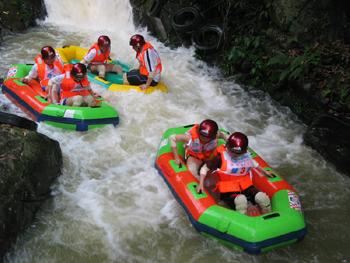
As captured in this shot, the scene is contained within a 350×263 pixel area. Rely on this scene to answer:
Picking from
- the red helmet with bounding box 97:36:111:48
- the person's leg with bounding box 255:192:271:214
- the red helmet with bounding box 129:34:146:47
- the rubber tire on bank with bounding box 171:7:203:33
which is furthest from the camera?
A: the rubber tire on bank with bounding box 171:7:203:33

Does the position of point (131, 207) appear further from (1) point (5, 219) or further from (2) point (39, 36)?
(2) point (39, 36)

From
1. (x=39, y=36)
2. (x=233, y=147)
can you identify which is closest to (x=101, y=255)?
(x=233, y=147)

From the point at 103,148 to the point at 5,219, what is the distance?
97.8 inches

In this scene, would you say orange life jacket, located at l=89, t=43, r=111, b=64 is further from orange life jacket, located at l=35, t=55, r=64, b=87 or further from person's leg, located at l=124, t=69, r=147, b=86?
orange life jacket, located at l=35, t=55, r=64, b=87

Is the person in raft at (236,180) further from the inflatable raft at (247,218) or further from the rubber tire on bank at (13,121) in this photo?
the rubber tire on bank at (13,121)

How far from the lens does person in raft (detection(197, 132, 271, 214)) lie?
5191 millimetres

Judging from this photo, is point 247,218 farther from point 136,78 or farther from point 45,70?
point 45,70

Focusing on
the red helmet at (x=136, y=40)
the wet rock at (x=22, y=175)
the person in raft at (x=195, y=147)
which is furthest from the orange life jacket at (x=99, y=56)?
the person in raft at (x=195, y=147)

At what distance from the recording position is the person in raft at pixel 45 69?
748 cm

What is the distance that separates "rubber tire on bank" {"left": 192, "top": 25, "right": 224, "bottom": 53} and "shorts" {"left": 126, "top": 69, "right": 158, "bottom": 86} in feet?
7.66

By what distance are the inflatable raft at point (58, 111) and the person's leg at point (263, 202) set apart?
10.5 feet

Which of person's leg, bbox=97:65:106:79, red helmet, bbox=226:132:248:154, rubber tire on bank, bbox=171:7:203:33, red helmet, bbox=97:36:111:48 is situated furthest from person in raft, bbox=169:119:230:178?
rubber tire on bank, bbox=171:7:203:33

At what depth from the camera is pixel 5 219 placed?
4.67 m

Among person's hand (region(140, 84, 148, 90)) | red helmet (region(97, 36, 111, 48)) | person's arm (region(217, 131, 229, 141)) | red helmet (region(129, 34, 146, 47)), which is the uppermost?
red helmet (region(129, 34, 146, 47))
